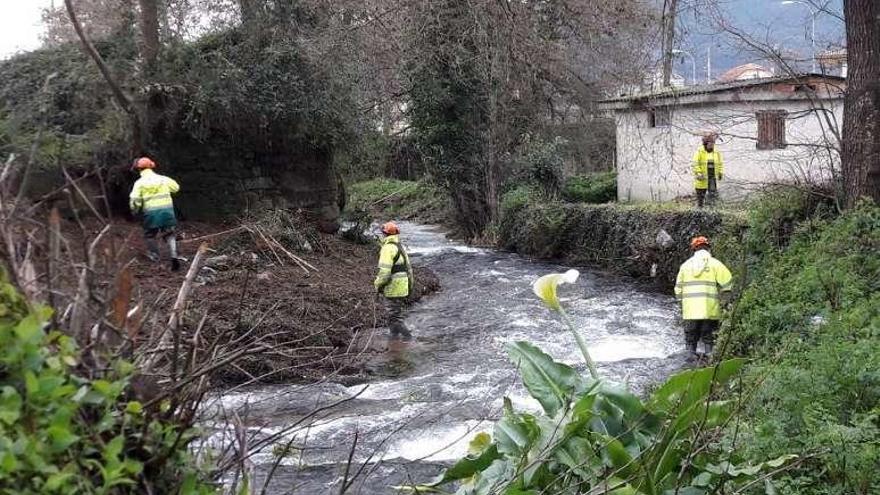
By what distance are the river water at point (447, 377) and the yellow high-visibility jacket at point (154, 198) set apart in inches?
162

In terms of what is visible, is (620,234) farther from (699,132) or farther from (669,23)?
(669,23)

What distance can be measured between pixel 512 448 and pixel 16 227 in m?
2.43

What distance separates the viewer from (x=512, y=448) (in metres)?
3.98

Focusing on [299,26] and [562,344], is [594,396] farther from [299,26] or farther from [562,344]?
[299,26]

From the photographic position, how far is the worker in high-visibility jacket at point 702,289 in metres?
10.2

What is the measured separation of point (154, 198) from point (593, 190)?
53.4 feet

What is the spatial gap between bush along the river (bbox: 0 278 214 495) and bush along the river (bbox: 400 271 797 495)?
1.69m

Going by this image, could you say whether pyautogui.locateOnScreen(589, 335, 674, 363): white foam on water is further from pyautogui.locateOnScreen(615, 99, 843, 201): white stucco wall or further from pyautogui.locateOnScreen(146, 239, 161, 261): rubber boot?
pyautogui.locateOnScreen(615, 99, 843, 201): white stucco wall

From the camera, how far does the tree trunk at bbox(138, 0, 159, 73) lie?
1661 cm

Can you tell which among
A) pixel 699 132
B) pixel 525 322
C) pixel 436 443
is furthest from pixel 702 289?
pixel 699 132

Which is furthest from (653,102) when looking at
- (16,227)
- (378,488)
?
(16,227)

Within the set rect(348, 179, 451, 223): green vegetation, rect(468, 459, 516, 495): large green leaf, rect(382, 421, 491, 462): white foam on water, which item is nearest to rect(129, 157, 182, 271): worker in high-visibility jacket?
rect(382, 421, 491, 462): white foam on water

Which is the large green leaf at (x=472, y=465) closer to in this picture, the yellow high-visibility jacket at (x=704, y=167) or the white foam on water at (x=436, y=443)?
the white foam on water at (x=436, y=443)

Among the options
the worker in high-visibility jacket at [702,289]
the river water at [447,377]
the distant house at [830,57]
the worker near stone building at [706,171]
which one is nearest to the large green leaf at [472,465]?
the river water at [447,377]
